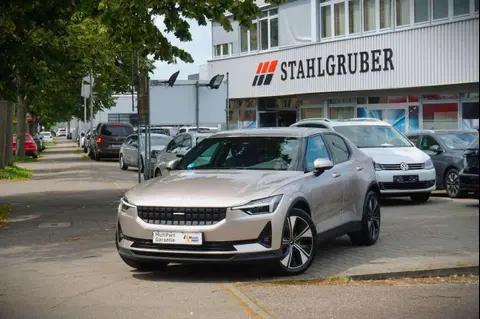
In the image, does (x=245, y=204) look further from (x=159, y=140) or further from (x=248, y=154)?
(x=159, y=140)

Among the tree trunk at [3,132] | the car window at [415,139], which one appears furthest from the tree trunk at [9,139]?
the car window at [415,139]

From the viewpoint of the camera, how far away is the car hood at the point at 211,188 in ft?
24.1

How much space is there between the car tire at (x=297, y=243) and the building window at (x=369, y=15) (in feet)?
85.3

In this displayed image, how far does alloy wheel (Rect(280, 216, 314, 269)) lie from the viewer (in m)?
7.59

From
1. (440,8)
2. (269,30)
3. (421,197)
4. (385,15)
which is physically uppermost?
(269,30)

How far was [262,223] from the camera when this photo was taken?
7.32 meters

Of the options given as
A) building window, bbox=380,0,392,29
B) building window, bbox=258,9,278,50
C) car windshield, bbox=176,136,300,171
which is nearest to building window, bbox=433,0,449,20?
car windshield, bbox=176,136,300,171

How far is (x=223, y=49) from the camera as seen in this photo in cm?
4459

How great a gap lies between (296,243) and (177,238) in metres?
1.22

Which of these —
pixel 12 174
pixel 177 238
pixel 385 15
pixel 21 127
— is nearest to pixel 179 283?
pixel 177 238

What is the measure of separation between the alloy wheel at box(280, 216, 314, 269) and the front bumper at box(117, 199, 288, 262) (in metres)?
0.16

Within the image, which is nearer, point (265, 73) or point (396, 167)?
point (396, 167)

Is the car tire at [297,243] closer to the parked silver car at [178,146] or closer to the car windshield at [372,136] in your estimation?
the car windshield at [372,136]

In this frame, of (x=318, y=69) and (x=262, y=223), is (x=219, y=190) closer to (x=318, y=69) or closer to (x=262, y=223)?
(x=262, y=223)
